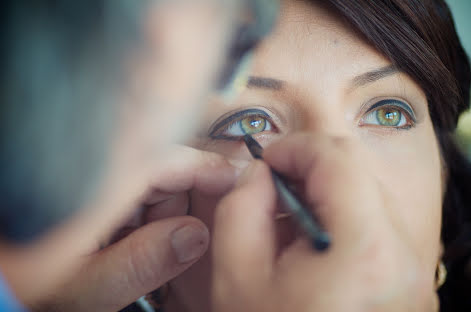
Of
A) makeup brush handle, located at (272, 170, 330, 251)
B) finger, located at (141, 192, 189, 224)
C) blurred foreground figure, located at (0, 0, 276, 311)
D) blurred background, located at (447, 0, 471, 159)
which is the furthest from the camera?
blurred background, located at (447, 0, 471, 159)

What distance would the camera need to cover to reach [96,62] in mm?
413

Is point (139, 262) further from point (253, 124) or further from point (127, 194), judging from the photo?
point (253, 124)

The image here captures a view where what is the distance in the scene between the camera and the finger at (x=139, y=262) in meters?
0.43

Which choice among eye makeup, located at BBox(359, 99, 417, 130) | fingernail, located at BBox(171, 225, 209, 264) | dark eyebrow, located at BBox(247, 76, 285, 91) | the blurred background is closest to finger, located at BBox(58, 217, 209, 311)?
fingernail, located at BBox(171, 225, 209, 264)

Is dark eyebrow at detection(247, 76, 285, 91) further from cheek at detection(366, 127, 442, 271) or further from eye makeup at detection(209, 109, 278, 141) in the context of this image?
cheek at detection(366, 127, 442, 271)

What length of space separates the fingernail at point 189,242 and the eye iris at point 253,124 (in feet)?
0.62

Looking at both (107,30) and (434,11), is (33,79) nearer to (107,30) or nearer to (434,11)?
(107,30)

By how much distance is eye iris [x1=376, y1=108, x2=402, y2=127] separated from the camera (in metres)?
0.59

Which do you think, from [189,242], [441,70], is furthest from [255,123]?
[441,70]

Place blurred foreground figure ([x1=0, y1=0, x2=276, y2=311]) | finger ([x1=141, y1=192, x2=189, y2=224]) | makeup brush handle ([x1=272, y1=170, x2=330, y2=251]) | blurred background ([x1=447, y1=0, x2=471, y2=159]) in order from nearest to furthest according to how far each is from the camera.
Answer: makeup brush handle ([x1=272, y1=170, x2=330, y2=251]) < blurred foreground figure ([x1=0, y1=0, x2=276, y2=311]) < finger ([x1=141, y1=192, x2=189, y2=224]) < blurred background ([x1=447, y1=0, x2=471, y2=159])

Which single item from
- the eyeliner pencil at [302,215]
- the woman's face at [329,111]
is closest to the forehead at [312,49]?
the woman's face at [329,111]

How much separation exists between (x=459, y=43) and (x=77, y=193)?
788 millimetres

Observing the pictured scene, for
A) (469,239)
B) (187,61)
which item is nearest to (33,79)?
(187,61)

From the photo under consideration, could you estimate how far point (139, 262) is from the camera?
43cm
